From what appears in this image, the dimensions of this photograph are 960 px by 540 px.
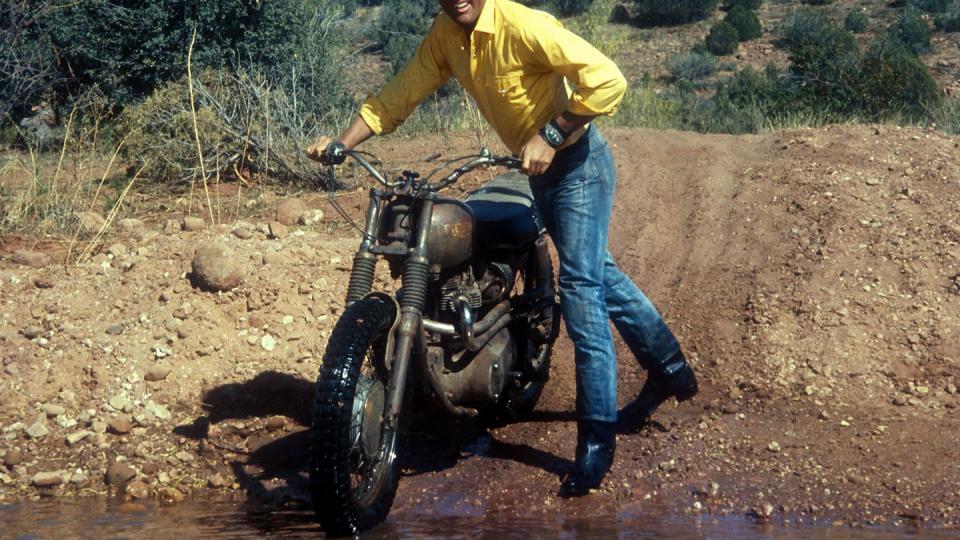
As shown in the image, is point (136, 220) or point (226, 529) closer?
point (226, 529)

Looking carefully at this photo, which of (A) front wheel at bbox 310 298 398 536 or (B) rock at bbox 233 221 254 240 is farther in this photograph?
(B) rock at bbox 233 221 254 240

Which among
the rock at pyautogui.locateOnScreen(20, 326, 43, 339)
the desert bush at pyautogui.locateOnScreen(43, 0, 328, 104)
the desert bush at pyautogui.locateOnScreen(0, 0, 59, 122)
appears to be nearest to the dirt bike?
the rock at pyautogui.locateOnScreen(20, 326, 43, 339)

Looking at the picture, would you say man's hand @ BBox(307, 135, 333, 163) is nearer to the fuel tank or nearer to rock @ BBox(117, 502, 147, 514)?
the fuel tank

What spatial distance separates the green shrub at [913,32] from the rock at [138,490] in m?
24.1

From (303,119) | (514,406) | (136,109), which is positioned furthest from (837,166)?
(136,109)

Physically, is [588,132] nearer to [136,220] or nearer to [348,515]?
[348,515]

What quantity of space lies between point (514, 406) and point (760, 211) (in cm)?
252

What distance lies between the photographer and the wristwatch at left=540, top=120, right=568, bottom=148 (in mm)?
4402

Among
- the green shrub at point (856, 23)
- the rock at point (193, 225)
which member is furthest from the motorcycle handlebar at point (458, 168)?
the green shrub at point (856, 23)

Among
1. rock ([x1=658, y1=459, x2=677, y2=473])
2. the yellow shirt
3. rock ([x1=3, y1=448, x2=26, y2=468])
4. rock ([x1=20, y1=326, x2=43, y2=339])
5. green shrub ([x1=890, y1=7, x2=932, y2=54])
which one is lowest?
green shrub ([x1=890, y1=7, x2=932, y2=54])

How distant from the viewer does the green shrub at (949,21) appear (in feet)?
92.2

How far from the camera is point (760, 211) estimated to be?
7273 millimetres

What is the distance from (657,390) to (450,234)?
1.39 m

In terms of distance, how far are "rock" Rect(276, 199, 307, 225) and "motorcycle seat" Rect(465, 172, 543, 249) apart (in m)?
2.60
